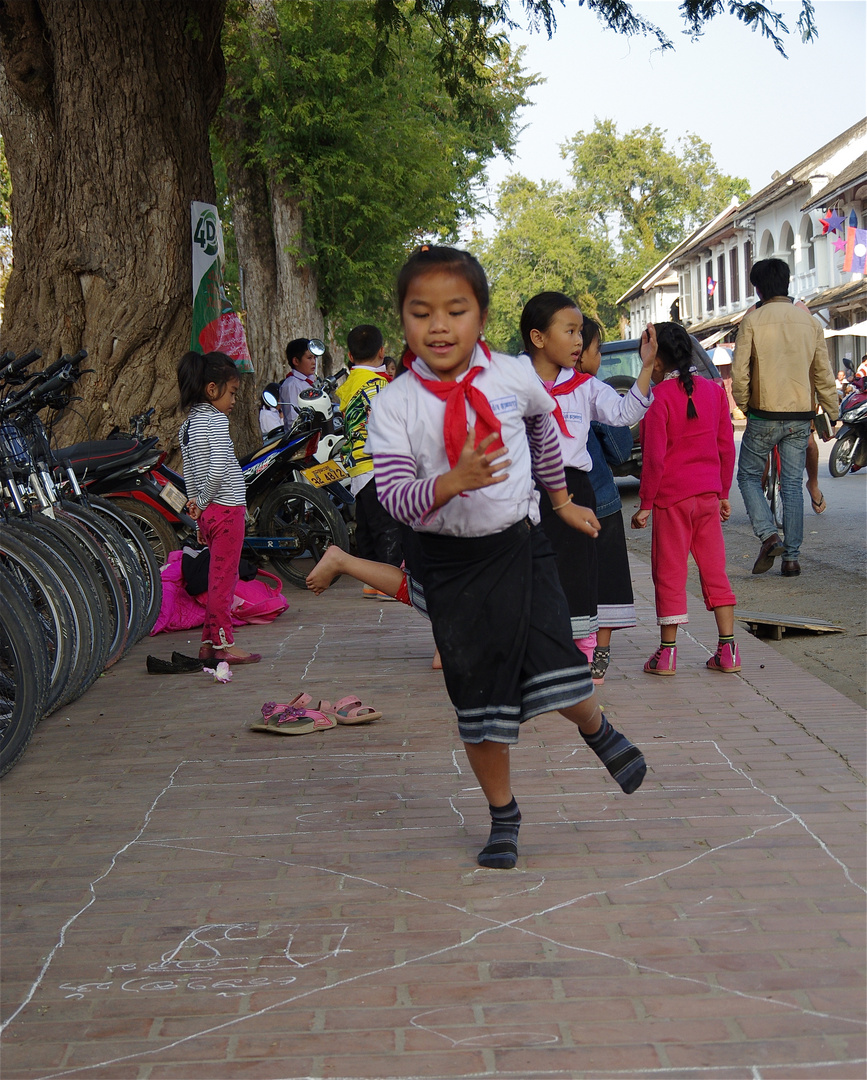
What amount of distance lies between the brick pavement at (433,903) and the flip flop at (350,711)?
71 millimetres

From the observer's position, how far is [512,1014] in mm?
2656

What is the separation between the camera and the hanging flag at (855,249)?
35781 mm

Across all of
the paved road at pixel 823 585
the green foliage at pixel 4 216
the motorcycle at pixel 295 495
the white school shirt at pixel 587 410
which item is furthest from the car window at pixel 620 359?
the green foliage at pixel 4 216

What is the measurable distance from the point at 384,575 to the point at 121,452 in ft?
14.6

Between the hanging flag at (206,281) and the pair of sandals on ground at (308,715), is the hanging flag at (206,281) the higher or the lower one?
the higher one

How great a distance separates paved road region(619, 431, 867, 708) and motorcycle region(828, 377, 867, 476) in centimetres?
226

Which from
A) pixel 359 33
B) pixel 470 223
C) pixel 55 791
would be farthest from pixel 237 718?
pixel 470 223

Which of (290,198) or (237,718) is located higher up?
(290,198)

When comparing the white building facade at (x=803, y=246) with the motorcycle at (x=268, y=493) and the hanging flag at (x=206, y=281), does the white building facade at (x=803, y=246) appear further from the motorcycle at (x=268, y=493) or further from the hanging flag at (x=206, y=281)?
the motorcycle at (x=268, y=493)

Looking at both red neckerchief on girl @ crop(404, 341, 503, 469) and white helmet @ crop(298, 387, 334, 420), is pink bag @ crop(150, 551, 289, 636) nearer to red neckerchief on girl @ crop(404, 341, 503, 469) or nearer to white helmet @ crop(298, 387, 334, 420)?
white helmet @ crop(298, 387, 334, 420)

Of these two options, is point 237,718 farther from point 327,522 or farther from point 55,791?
point 327,522

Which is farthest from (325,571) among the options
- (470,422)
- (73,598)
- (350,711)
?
(73,598)

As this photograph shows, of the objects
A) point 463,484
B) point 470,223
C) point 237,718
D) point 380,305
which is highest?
point 470,223

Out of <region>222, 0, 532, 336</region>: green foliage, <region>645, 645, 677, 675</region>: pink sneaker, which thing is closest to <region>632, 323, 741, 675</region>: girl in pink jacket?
<region>645, 645, 677, 675</region>: pink sneaker
